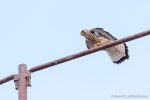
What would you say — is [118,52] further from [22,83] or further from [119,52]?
[22,83]

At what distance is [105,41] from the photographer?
5918 millimetres

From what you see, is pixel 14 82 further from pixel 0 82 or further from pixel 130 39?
pixel 130 39

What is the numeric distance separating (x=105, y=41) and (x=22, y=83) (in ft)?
4.83

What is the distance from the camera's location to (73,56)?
5.15m

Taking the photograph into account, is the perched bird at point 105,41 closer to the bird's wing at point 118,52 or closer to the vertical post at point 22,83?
the bird's wing at point 118,52

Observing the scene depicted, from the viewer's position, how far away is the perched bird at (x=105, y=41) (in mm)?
5508

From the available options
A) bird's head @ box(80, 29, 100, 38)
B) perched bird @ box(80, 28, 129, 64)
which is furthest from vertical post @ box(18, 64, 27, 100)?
bird's head @ box(80, 29, 100, 38)

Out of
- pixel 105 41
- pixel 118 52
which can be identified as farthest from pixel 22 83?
pixel 105 41

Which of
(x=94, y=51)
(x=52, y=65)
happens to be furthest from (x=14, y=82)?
(x=94, y=51)

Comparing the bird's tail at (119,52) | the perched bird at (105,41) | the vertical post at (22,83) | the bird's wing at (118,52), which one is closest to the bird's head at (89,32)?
the perched bird at (105,41)

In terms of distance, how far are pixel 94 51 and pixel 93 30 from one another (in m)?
1.59

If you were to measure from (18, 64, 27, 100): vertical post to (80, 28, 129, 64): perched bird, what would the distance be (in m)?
1.07

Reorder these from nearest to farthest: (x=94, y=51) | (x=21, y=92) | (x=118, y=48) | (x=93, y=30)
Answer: (x=21, y=92) < (x=94, y=51) < (x=118, y=48) < (x=93, y=30)

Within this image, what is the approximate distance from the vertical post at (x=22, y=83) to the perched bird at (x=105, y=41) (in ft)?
3.51
